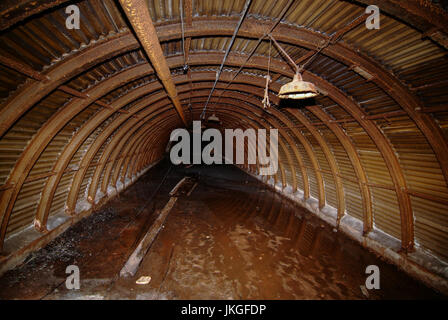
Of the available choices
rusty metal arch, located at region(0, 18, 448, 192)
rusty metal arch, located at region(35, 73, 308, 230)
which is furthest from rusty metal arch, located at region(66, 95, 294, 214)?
rusty metal arch, located at region(0, 18, 448, 192)

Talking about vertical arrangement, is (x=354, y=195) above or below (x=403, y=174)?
below

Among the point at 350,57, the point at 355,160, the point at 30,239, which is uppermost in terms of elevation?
the point at 350,57

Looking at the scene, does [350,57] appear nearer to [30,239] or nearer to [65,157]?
[65,157]

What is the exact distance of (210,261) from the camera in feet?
19.8

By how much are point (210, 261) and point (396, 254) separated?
6.09 m

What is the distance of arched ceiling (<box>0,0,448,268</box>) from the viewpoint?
370 cm

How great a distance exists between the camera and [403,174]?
6.01m

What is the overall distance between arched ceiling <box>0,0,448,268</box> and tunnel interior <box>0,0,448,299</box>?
35 millimetres

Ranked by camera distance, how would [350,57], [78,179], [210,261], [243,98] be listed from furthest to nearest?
1. [243,98]
2. [78,179]
3. [210,261]
4. [350,57]

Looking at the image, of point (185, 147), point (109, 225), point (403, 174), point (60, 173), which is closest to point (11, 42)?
point (60, 173)

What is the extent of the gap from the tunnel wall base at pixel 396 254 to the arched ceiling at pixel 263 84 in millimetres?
228

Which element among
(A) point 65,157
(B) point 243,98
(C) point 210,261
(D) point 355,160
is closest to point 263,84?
(B) point 243,98
